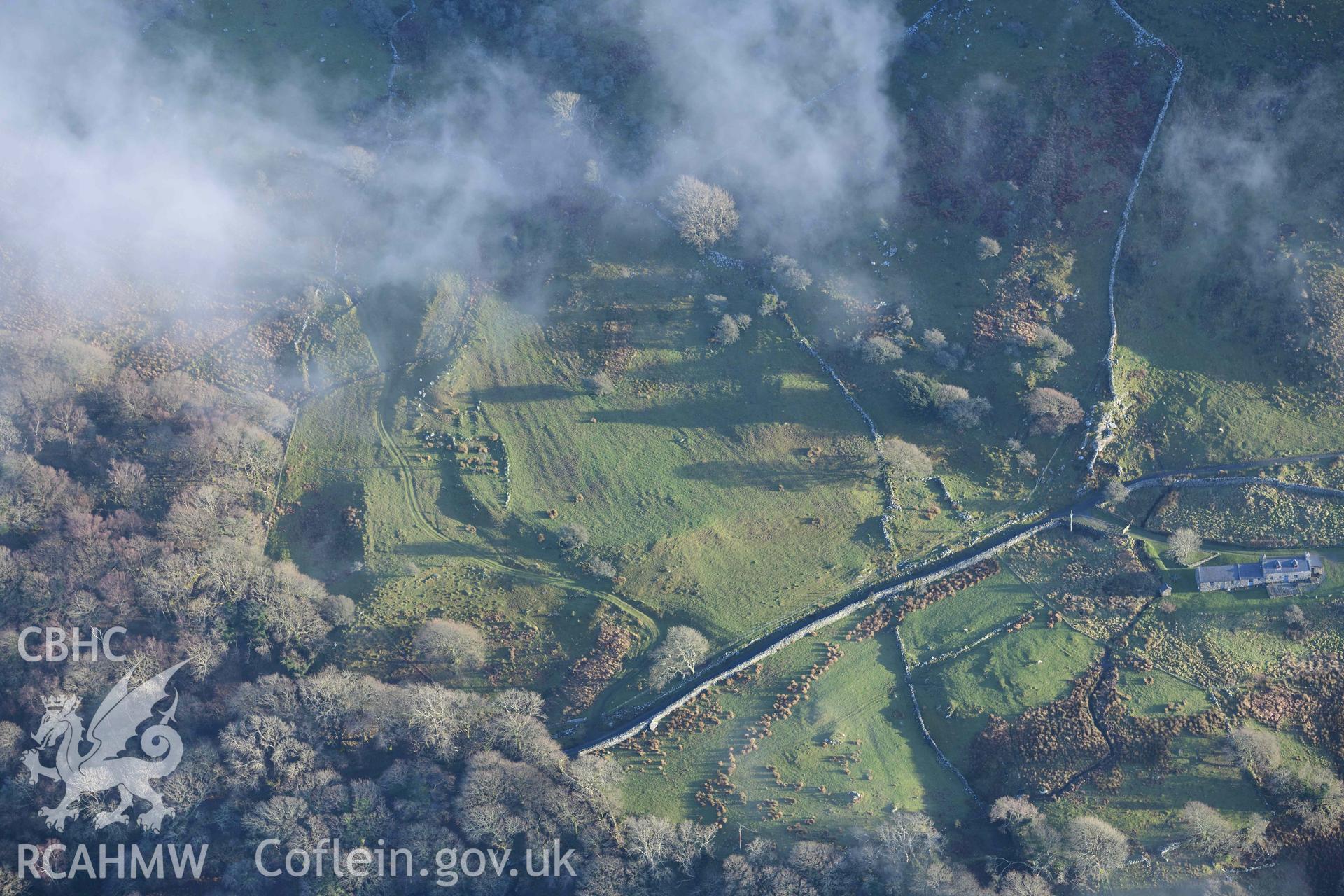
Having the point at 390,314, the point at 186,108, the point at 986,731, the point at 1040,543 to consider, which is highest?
the point at 186,108

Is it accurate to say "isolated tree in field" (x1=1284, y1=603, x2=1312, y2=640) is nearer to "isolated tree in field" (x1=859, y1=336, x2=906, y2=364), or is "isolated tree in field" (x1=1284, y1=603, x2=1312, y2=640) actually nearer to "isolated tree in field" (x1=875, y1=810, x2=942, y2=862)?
"isolated tree in field" (x1=875, y1=810, x2=942, y2=862)

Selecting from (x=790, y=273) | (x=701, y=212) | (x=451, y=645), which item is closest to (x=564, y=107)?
(x=701, y=212)

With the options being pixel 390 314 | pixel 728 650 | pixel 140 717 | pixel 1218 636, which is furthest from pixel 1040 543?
pixel 140 717

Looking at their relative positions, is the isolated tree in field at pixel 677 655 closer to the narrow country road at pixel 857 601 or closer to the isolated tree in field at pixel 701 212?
the narrow country road at pixel 857 601

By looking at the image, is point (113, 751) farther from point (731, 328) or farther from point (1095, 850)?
point (1095, 850)

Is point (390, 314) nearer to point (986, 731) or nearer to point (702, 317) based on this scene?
point (702, 317)

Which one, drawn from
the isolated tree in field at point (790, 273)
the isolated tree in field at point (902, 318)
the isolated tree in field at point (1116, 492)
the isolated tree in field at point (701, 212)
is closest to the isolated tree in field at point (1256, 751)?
the isolated tree in field at point (1116, 492)

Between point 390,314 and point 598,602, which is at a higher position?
point 390,314
